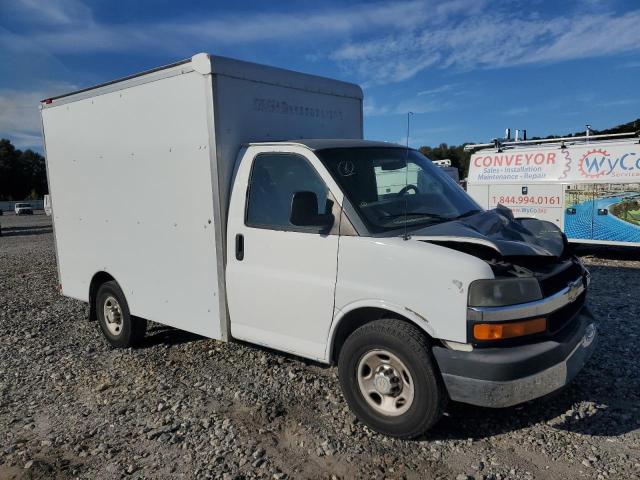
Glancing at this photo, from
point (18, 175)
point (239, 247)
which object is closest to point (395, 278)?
point (239, 247)

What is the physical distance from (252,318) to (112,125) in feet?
9.02

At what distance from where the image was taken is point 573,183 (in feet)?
38.5

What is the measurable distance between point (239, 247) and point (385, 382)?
1.72 meters

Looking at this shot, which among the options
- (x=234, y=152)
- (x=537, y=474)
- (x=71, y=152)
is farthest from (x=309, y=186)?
(x=71, y=152)

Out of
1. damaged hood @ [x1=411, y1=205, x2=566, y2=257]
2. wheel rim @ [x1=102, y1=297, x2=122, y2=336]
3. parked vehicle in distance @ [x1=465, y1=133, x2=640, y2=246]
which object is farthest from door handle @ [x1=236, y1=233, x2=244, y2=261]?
parked vehicle in distance @ [x1=465, y1=133, x2=640, y2=246]

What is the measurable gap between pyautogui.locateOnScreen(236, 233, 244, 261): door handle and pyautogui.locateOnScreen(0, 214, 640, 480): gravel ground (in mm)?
1231

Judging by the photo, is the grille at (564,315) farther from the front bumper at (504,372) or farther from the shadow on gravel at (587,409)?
the shadow on gravel at (587,409)

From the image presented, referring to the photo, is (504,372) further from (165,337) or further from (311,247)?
(165,337)

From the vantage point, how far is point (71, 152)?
607cm

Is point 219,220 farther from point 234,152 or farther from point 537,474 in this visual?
point 537,474

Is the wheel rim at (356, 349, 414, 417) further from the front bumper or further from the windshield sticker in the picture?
the windshield sticker

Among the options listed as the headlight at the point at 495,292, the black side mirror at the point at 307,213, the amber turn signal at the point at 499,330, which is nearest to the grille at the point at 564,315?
the amber turn signal at the point at 499,330

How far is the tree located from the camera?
76562 mm

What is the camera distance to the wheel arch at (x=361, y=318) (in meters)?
3.35
